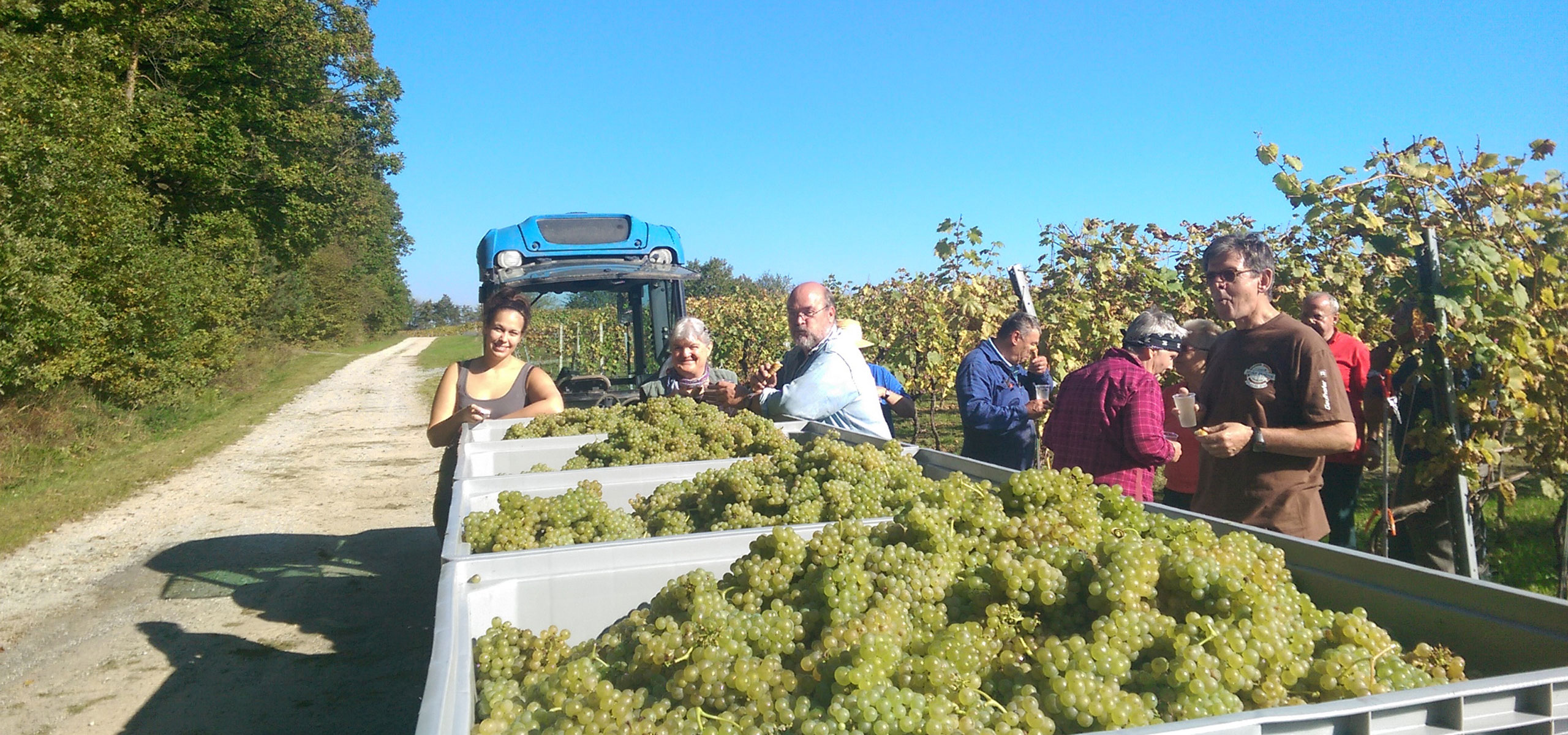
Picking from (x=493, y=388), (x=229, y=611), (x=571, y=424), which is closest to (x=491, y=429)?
(x=493, y=388)

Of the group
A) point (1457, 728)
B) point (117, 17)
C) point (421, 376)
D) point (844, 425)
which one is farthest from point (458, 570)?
point (421, 376)

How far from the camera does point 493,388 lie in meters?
4.27

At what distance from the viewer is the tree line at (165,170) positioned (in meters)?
9.43

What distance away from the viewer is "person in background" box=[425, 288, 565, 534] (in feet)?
13.2

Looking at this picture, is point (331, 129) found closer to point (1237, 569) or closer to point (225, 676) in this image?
point (225, 676)

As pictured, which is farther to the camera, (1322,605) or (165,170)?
(165,170)

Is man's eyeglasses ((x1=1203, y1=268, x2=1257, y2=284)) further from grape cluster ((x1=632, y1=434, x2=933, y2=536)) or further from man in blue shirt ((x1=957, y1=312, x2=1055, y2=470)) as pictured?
man in blue shirt ((x1=957, y1=312, x2=1055, y2=470))

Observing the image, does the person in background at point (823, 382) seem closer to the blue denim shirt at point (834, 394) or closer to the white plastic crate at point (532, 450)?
the blue denim shirt at point (834, 394)

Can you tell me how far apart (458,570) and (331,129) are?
76.7 ft

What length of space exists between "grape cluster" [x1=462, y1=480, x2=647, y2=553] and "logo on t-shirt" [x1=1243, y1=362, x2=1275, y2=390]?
210cm

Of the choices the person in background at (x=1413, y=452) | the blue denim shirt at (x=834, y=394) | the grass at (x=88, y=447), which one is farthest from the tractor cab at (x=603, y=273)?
the person in background at (x=1413, y=452)

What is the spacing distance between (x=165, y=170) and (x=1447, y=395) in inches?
799

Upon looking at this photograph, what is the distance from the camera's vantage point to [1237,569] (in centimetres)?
145

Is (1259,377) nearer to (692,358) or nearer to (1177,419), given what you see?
(1177,419)
